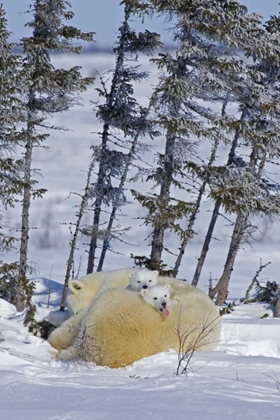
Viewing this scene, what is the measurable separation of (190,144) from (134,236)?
1724cm

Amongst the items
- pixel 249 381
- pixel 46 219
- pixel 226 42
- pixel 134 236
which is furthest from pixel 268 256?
pixel 249 381

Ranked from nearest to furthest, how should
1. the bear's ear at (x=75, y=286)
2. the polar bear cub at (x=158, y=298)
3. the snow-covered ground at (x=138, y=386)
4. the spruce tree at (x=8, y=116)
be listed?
the snow-covered ground at (x=138, y=386)
the polar bear cub at (x=158, y=298)
the bear's ear at (x=75, y=286)
the spruce tree at (x=8, y=116)

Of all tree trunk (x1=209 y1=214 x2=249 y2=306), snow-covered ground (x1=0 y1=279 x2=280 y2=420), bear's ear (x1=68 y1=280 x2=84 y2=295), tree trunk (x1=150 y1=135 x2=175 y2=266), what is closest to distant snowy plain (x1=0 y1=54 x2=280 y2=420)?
snow-covered ground (x1=0 y1=279 x2=280 y2=420)

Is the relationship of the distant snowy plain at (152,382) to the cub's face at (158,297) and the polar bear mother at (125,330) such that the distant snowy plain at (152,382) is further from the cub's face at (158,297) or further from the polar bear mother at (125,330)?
A: the cub's face at (158,297)

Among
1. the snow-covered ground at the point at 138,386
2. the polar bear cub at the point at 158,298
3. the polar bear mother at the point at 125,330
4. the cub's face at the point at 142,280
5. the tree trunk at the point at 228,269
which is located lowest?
the snow-covered ground at the point at 138,386

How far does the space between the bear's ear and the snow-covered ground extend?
1.07m

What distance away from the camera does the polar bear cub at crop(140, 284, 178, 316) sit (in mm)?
8352

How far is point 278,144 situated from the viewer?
1558cm

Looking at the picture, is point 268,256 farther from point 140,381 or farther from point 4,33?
point 140,381

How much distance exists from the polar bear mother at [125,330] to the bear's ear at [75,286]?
1.38 metres

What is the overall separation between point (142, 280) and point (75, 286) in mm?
1366

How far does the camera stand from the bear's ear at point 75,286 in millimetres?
10383

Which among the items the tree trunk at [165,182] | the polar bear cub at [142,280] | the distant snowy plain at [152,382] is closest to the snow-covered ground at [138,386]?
the distant snowy plain at [152,382]

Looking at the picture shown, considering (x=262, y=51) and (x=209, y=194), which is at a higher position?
(x=262, y=51)
